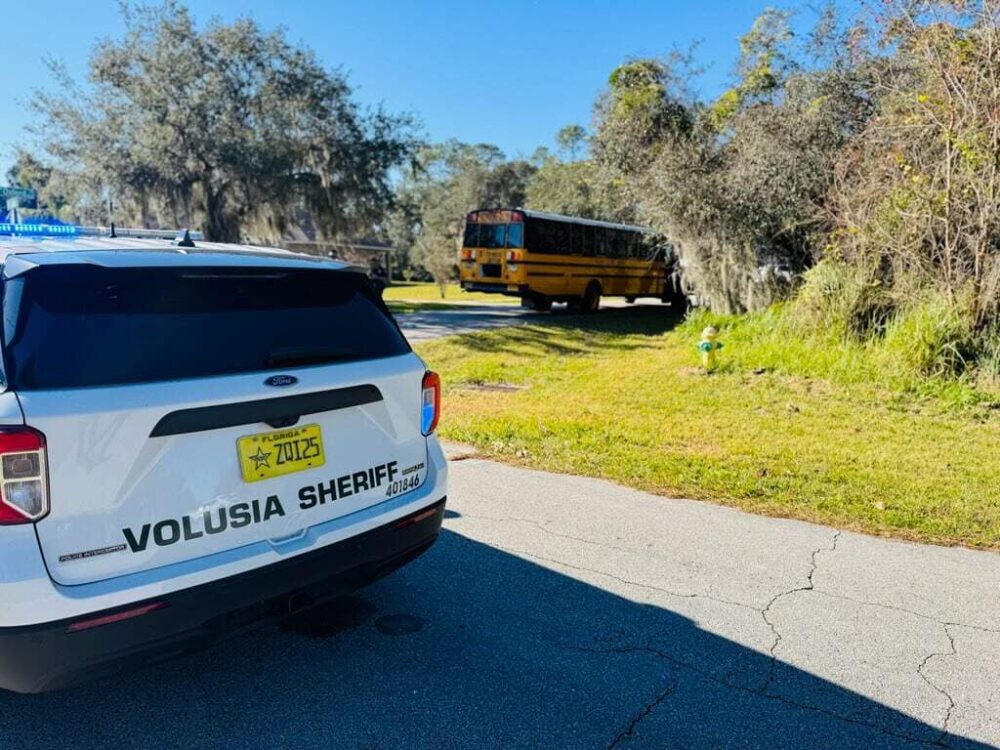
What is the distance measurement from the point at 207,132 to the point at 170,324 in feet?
60.8

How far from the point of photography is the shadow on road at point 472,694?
250cm

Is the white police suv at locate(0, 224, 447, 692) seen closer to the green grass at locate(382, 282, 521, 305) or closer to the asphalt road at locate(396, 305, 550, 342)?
the asphalt road at locate(396, 305, 550, 342)

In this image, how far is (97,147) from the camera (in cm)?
1809

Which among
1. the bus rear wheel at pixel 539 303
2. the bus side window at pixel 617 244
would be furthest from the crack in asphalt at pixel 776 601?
the bus side window at pixel 617 244

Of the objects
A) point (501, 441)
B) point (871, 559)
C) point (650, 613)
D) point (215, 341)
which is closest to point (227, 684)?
point (215, 341)

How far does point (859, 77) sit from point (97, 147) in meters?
18.3

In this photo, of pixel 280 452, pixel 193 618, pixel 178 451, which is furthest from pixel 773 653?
pixel 178 451

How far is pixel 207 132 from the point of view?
1836 cm

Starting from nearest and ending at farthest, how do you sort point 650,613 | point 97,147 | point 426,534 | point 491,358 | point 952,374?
point 426,534, point 650,613, point 952,374, point 491,358, point 97,147

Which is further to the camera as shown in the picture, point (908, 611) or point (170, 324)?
point (908, 611)

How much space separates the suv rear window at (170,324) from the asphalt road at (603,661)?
1.35m

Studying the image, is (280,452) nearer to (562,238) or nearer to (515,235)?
(515,235)

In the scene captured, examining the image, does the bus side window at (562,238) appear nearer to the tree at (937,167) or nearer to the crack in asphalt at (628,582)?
the tree at (937,167)

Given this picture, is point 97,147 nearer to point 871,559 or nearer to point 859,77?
point 859,77
